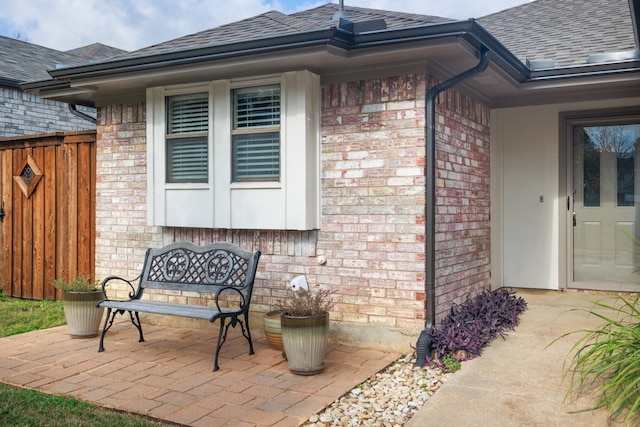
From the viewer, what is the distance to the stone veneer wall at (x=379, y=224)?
4996mm

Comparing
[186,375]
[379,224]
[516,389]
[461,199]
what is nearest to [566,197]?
[461,199]

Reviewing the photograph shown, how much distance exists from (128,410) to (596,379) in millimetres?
3081

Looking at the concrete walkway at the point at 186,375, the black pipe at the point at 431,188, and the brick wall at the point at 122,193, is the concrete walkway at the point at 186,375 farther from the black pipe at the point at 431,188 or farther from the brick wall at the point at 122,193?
the brick wall at the point at 122,193

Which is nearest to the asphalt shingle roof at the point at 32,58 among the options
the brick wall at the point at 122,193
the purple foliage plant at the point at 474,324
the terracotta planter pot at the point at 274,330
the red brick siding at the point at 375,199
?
the brick wall at the point at 122,193

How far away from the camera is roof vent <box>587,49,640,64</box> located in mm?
5709

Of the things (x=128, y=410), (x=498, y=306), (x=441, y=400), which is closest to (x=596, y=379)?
(x=441, y=400)

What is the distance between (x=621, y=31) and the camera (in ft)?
23.5

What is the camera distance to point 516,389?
4.03 m

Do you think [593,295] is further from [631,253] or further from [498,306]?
[498,306]

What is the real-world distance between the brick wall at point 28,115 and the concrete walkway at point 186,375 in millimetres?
6191

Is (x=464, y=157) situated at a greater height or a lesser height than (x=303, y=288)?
greater

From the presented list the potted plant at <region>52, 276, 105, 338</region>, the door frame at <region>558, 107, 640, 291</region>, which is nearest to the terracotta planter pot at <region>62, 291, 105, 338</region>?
the potted plant at <region>52, 276, 105, 338</region>

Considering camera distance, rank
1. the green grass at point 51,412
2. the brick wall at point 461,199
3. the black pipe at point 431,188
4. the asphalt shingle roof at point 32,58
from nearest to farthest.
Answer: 1. the green grass at point 51,412
2. the black pipe at point 431,188
3. the brick wall at point 461,199
4. the asphalt shingle roof at point 32,58

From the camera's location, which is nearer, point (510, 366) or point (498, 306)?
Answer: point (510, 366)
